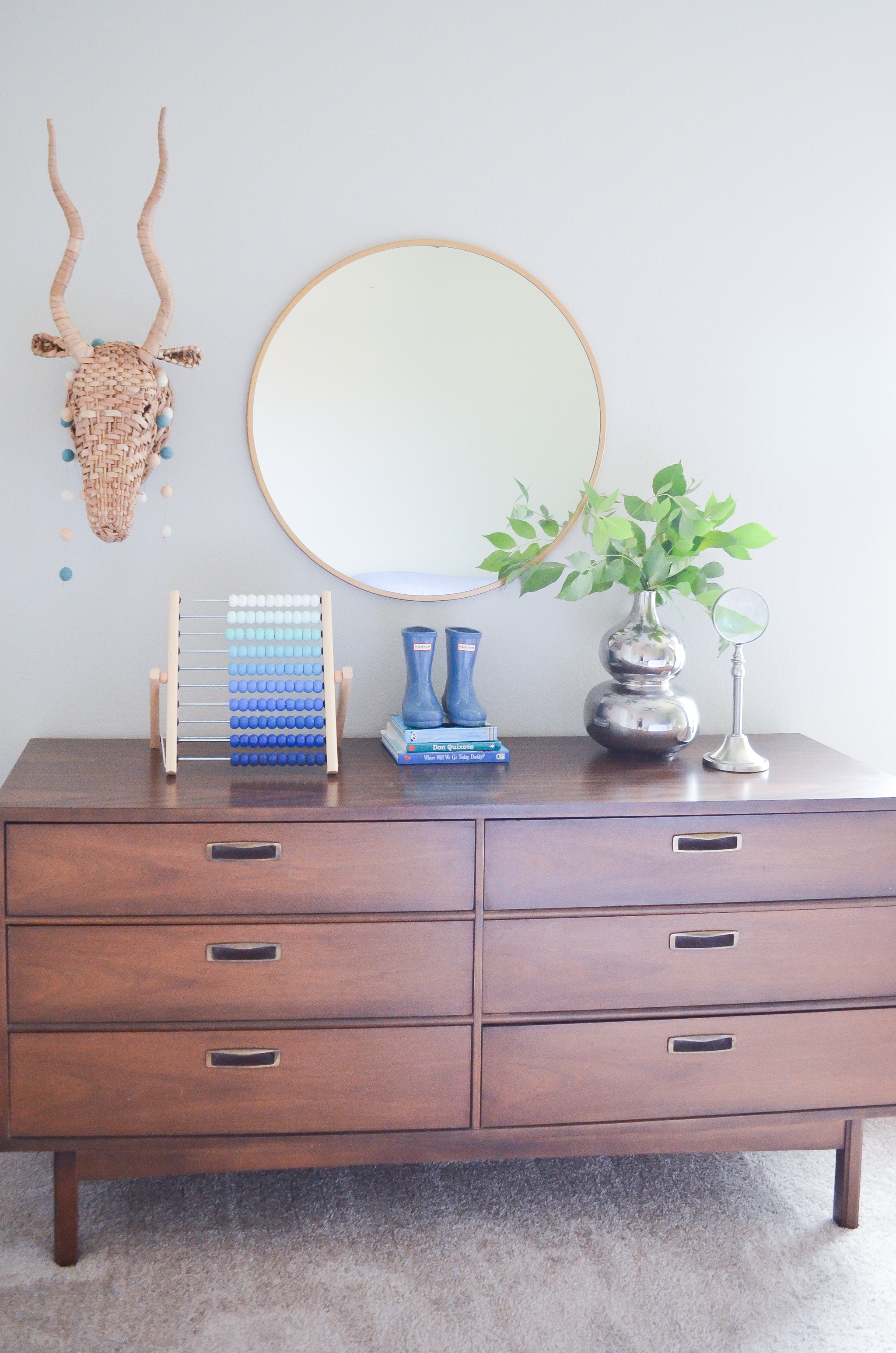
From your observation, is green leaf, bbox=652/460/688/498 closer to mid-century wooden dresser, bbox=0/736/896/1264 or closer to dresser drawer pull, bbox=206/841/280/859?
mid-century wooden dresser, bbox=0/736/896/1264

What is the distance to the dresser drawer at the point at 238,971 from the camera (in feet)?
5.32

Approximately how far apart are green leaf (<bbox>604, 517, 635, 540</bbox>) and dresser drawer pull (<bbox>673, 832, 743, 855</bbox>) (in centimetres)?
56

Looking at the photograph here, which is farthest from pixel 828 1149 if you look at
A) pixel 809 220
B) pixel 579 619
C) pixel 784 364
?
pixel 809 220

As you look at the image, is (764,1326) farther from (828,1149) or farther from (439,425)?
(439,425)

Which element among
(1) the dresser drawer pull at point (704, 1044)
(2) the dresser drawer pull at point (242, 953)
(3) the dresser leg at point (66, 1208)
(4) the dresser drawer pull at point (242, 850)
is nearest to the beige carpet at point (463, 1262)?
(3) the dresser leg at point (66, 1208)

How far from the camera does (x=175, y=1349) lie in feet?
4.97

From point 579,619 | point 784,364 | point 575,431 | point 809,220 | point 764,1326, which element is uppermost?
point 809,220

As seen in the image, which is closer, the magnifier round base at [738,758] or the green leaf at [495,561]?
the magnifier round base at [738,758]

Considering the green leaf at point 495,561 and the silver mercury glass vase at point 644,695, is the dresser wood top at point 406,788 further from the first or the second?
the green leaf at point 495,561

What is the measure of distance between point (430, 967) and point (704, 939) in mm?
486

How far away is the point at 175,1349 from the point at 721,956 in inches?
42.0

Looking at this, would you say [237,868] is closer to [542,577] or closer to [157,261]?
[542,577]

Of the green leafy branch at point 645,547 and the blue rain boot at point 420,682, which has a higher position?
the green leafy branch at point 645,547

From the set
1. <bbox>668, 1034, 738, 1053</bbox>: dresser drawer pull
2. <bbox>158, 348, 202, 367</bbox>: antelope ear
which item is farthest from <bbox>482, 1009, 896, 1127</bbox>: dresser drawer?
<bbox>158, 348, 202, 367</bbox>: antelope ear
